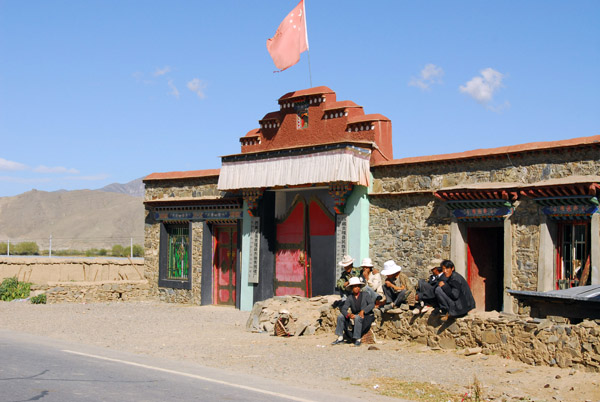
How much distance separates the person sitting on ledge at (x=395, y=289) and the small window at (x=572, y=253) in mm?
3514

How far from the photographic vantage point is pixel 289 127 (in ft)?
67.4

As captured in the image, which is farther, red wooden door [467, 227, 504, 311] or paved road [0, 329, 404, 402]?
red wooden door [467, 227, 504, 311]

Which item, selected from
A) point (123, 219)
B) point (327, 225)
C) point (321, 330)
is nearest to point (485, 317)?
point (321, 330)

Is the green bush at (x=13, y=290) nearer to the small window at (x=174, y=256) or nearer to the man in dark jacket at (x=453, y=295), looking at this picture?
the small window at (x=174, y=256)

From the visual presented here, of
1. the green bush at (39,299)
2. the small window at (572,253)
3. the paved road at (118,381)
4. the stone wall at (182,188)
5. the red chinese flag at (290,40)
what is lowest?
the green bush at (39,299)

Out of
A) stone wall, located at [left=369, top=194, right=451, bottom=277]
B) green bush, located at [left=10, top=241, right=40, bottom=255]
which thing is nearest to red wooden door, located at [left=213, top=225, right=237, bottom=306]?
stone wall, located at [left=369, top=194, right=451, bottom=277]

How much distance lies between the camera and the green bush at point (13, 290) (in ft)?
80.3

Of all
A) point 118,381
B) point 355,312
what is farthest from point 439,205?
point 118,381

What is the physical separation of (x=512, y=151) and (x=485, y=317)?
5.27 metres

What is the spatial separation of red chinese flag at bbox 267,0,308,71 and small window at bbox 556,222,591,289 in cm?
942

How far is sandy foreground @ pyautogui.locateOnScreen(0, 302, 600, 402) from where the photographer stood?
30.8 feet

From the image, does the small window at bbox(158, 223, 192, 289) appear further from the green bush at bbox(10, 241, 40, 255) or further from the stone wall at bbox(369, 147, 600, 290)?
the green bush at bbox(10, 241, 40, 255)

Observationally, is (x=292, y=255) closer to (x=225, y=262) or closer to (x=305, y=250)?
(x=305, y=250)

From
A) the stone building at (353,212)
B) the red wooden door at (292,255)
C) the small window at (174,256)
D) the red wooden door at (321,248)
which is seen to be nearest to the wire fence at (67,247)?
the small window at (174,256)
